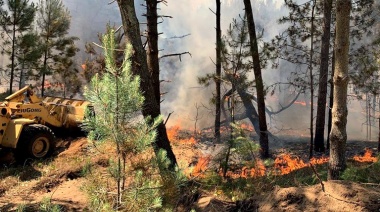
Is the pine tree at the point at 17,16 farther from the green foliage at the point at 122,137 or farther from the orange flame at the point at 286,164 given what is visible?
the green foliage at the point at 122,137

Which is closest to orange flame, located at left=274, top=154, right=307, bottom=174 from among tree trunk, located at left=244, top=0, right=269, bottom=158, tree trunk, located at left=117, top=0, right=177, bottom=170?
tree trunk, located at left=244, top=0, right=269, bottom=158

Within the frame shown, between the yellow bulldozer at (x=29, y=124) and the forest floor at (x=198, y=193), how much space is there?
49cm

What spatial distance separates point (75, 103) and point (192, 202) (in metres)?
9.66

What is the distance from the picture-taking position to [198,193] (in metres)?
5.18

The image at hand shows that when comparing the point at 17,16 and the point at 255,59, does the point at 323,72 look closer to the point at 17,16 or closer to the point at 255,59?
the point at 255,59

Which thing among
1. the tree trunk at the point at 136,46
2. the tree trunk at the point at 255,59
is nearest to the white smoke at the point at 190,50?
the tree trunk at the point at 255,59

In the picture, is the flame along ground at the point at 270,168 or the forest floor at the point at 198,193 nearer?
the forest floor at the point at 198,193

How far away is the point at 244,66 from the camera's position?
1288 centimetres

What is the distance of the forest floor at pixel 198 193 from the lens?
134 inches

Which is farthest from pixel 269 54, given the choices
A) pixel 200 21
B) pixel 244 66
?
pixel 200 21

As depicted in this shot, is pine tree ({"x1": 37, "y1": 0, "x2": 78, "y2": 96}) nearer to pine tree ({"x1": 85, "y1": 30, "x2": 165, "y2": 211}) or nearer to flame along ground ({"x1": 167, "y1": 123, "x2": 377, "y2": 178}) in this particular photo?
flame along ground ({"x1": 167, "y1": 123, "x2": 377, "y2": 178})

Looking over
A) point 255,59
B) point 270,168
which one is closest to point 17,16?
point 255,59

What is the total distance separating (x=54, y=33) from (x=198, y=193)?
2245cm

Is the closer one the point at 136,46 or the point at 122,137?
the point at 122,137
